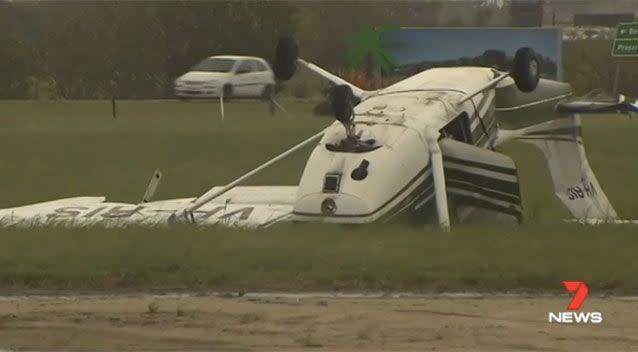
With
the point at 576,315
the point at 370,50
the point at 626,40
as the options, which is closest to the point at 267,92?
the point at 370,50

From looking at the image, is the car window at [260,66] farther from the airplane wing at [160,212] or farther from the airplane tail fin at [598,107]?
the airplane wing at [160,212]

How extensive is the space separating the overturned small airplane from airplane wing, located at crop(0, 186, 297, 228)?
18 millimetres

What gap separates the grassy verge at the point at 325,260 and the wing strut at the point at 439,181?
27cm

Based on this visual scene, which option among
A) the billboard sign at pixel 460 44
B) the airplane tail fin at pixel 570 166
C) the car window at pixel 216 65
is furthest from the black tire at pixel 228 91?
the airplane tail fin at pixel 570 166

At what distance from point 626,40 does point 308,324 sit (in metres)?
28.5

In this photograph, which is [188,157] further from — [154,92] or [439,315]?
[439,315]

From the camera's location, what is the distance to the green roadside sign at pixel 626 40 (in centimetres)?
3619

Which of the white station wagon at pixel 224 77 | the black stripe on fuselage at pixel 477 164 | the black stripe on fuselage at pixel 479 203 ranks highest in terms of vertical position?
the black stripe on fuselage at pixel 477 164

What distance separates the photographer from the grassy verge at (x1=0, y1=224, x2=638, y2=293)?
1145cm

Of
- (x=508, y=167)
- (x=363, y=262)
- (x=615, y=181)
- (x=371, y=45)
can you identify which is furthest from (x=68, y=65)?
(x=363, y=262)

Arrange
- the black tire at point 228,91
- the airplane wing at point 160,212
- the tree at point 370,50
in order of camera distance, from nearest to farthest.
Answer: the airplane wing at point 160,212, the tree at point 370,50, the black tire at point 228,91

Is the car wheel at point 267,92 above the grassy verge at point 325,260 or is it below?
below

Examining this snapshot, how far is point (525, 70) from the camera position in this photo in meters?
15.4

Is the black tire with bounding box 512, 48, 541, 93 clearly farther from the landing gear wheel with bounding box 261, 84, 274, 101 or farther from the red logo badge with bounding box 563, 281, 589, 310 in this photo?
the landing gear wheel with bounding box 261, 84, 274, 101
